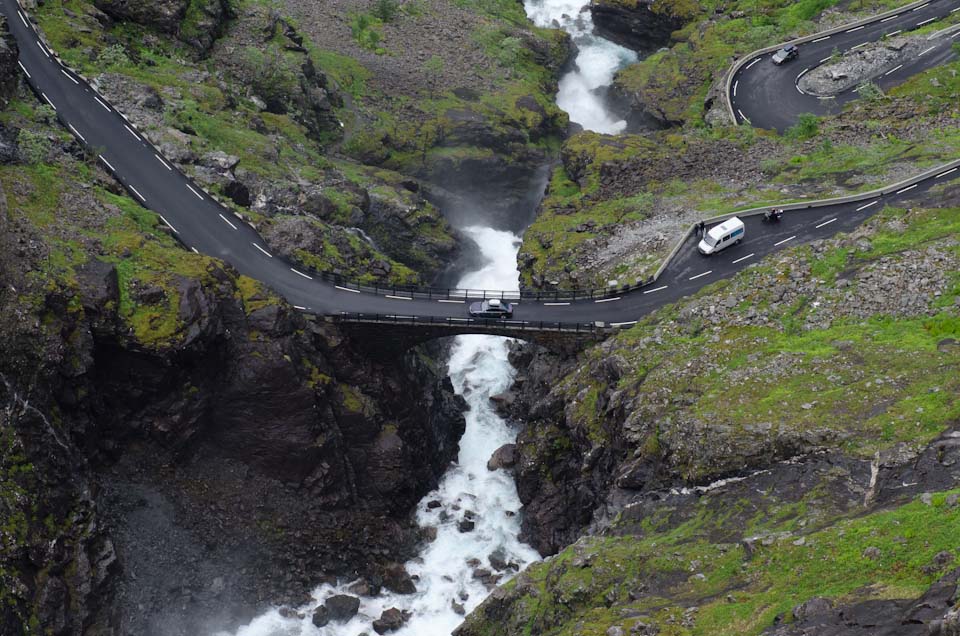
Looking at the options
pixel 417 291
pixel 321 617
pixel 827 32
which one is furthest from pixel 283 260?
pixel 827 32

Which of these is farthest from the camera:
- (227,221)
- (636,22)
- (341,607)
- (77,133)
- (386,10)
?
(636,22)

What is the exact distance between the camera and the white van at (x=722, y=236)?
60.4 meters

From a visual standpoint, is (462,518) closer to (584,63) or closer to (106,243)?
(106,243)

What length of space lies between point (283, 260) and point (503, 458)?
902 inches

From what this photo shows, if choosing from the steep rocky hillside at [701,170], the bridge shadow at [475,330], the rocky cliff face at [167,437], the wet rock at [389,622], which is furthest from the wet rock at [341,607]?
the steep rocky hillside at [701,170]

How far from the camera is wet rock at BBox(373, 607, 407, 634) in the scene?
169ft

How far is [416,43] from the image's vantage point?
101 meters

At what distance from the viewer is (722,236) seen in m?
A: 60.2

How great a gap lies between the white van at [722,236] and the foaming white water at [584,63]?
4033 cm

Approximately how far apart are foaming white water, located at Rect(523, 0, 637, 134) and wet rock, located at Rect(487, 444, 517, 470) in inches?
1946

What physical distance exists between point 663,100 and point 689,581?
66.7 m

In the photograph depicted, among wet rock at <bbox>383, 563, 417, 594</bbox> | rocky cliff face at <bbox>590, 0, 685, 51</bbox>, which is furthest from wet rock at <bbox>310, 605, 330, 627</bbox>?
rocky cliff face at <bbox>590, 0, 685, 51</bbox>

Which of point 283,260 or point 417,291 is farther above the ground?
point 283,260

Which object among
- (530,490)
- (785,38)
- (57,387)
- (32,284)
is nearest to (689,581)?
(530,490)
